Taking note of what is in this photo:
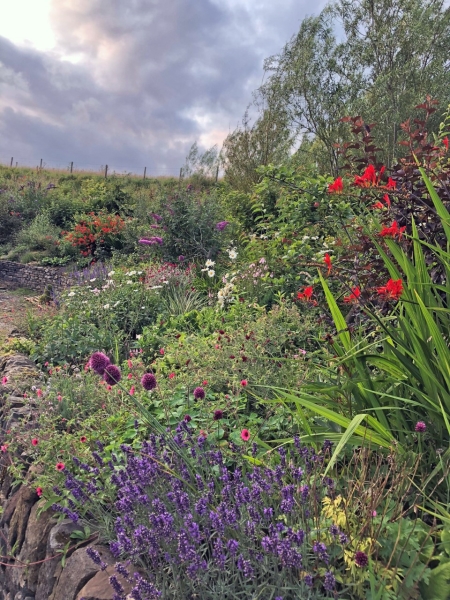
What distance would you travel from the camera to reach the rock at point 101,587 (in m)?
1.51

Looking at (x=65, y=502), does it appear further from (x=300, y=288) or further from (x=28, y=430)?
(x=300, y=288)

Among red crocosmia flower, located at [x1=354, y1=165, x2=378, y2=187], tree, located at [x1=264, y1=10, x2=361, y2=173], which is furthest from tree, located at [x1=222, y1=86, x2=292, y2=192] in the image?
red crocosmia flower, located at [x1=354, y1=165, x2=378, y2=187]

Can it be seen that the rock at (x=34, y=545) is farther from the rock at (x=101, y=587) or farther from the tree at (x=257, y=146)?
the tree at (x=257, y=146)

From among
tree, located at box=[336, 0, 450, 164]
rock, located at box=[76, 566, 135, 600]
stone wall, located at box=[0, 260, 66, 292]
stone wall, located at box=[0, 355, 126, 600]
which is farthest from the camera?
tree, located at box=[336, 0, 450, 164]

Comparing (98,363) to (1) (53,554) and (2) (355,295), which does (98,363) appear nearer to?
(1) (53,554)

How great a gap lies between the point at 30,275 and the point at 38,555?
8473 millimetres

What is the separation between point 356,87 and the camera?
1482 centimetres

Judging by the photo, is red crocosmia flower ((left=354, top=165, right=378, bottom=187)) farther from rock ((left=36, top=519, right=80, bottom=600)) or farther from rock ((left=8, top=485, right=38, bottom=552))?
rock ((left=8, top=485, right=38, bottom=552))

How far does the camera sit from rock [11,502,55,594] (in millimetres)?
2025

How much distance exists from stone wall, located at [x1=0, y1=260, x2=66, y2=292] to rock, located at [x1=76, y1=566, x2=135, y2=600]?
710 centimetres

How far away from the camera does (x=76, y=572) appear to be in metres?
1.69

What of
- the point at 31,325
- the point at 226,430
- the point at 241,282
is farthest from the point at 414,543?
the point at 31,325

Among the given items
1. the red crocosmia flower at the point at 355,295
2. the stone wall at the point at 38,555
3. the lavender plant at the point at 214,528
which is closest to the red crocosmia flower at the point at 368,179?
the red crocosmia flower at the point at 355,295

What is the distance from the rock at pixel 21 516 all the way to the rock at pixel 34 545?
0.09m
